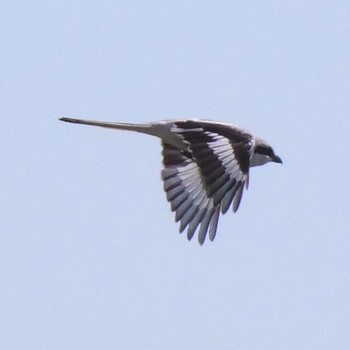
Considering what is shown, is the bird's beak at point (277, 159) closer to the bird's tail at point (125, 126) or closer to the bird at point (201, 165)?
the bird at point (201, 165)

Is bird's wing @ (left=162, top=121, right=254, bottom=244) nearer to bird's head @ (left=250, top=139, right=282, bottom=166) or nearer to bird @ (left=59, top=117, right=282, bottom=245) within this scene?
bird @ (left=59, top=117, right=282, bottom=245)

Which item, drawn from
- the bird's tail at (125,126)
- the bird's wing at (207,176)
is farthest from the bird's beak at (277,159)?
the bird's tail at (125,126)

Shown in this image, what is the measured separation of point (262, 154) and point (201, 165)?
1.38 metres

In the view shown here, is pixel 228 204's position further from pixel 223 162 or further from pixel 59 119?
pixel 59 119

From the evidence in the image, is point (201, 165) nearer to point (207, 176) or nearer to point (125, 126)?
point (207, 176)

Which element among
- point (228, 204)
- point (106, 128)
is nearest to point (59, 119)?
point (106, 128)

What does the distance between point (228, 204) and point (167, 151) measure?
153 cm

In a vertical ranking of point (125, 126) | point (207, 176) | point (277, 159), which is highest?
point (125, 126)

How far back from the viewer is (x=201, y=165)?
19.5 meters

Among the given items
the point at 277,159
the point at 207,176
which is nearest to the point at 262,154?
the point at 277,159

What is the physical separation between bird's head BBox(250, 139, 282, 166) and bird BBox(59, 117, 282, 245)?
0.19 meters

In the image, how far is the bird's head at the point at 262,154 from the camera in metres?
20.7

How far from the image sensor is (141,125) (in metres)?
20.2

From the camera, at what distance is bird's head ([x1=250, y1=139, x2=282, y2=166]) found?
67.8ft
